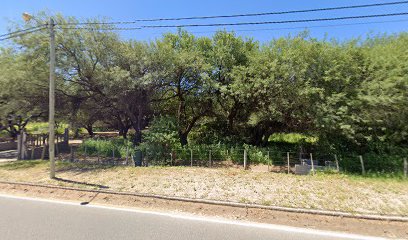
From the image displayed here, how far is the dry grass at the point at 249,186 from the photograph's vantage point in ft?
18.8

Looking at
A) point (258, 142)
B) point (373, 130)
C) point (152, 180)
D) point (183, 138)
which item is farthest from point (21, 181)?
point (373, 130)

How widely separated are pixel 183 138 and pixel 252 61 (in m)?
7.14

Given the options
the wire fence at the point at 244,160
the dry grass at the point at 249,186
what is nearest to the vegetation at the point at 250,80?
the wire fence at the point at 244,160

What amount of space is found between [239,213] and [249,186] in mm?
1770

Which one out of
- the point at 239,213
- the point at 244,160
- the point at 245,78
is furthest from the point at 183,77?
the point at 239,213

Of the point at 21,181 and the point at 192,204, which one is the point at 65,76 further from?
the point at 192,204

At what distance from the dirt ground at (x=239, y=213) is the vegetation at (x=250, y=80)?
16.0 feet

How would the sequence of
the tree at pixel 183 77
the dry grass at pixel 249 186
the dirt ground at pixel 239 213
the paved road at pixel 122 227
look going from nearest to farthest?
1. the paved road at pixel 122 227
2. the dirt ground at pixel 239 213
3. the dry grass at pixel 249 186
4. the tree at pixel 183 77

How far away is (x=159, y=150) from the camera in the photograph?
38.2 ft

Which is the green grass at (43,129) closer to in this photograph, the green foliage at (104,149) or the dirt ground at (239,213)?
the green foliage at (104,149)

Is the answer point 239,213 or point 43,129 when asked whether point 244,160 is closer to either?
point 239,213

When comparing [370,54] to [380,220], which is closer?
[380,220]

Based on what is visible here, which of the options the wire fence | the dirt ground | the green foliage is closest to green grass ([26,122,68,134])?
the green foliage

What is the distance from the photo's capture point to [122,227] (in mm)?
4742
